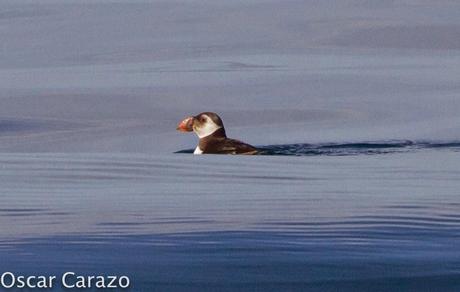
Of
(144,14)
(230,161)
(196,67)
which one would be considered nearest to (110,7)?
(144,14)

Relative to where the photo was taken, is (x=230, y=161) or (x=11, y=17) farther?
(x=11, y=17)

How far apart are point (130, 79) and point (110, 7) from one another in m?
13.2

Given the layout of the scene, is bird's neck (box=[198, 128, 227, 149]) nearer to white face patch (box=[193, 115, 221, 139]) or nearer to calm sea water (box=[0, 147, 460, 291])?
white face patch (box=[193, 115, 221, 139])

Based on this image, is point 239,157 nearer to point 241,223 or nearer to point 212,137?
point 212,137

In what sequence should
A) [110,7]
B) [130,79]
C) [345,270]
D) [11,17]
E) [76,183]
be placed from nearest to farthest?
[345,270] < [76,183] < [130,79] < [11,17] < [110,7]

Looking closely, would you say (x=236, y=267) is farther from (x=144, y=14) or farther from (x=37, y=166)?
(x=144, y=14)

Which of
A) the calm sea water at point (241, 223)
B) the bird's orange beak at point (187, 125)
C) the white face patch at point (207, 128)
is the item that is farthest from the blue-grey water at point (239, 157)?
the white face patch at point (207, 128)

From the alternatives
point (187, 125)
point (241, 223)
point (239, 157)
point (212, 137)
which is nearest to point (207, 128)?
point (212, 137)

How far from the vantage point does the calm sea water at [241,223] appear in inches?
307

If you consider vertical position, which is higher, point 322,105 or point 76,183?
point 322,105

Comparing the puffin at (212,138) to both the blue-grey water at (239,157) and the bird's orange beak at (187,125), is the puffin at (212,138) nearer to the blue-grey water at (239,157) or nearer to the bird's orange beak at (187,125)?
the bird's orange beak at (187,125)

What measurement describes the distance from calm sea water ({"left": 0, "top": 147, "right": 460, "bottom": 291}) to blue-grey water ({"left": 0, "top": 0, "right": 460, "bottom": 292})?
17 millimetres

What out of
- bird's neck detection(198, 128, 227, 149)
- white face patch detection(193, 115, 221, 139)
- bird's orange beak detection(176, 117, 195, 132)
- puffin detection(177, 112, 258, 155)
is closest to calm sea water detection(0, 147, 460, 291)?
puffin detection(177, 112, 258, 155)

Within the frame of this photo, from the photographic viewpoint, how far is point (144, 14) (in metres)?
31.4
